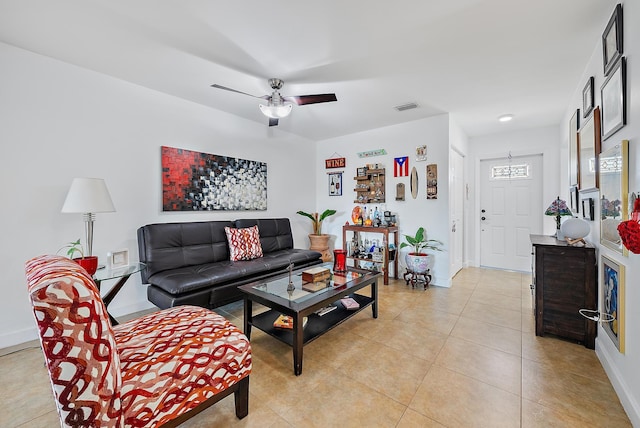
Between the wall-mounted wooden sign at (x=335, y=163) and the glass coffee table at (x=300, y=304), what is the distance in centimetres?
258

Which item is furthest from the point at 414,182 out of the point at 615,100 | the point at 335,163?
the point at 615,100

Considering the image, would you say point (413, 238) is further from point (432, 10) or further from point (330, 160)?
point (432, 10)

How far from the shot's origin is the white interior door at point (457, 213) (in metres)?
3.96

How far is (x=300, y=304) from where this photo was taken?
1.84 m

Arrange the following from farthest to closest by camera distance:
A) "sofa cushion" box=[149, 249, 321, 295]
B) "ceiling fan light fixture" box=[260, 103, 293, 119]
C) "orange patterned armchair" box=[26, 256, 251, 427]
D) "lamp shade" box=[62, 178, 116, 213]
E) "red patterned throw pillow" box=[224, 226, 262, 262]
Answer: "red patterned throw pillow" box=[224, 226, 262, 262]
"ceiling fan light fixture" box=[260, 103, 293, 119]
"sofa cushion" box=[149, 249, 321, 295]
"lamp shade" box=[62, 178, 116, 213]
"orange patterned armchair" box=[26, 256, 251, 427]

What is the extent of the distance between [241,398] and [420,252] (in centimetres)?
316

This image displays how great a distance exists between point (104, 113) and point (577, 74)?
458 centimetres

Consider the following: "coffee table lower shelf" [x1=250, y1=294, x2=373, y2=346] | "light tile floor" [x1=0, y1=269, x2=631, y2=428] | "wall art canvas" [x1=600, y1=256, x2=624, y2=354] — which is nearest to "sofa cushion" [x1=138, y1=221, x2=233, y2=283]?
"light tile floor" [x1=0, y1=269, x2=631, y2=428]

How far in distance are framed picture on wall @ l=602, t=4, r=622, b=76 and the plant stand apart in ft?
8.55

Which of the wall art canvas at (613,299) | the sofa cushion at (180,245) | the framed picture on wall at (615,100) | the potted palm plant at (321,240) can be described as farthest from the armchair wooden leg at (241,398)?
the potted palm plant at (321,240)

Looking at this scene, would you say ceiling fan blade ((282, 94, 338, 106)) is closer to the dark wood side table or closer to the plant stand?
the dark wood side table

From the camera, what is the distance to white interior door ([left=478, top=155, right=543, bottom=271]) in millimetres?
4262

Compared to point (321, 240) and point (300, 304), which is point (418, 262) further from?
point (300, 304)

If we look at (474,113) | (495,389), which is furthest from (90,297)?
(474,113)
